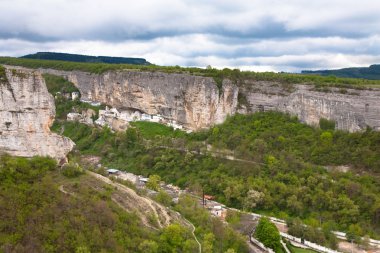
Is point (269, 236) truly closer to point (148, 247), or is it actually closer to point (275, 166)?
point (275, 166)

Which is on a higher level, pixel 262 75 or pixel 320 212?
pixel 262 75

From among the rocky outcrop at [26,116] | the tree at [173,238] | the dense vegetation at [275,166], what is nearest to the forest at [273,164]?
the dense vegetation at [275,166]

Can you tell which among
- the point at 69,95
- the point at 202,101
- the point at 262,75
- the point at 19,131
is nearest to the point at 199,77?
the point at 202,101

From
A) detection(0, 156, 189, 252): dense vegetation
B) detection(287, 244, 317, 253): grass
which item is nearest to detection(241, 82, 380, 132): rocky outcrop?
detection(287, 244, 317, 253): grass

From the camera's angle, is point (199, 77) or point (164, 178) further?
point (199, 77)

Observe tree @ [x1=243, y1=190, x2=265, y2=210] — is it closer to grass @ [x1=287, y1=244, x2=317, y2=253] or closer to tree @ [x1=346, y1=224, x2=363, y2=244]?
grass @ [x1=287, y1=244, x2=317, y2=253]

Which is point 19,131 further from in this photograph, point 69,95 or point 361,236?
point 69,95

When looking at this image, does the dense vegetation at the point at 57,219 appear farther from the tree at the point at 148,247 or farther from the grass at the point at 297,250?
the grass at the point at 297,250
